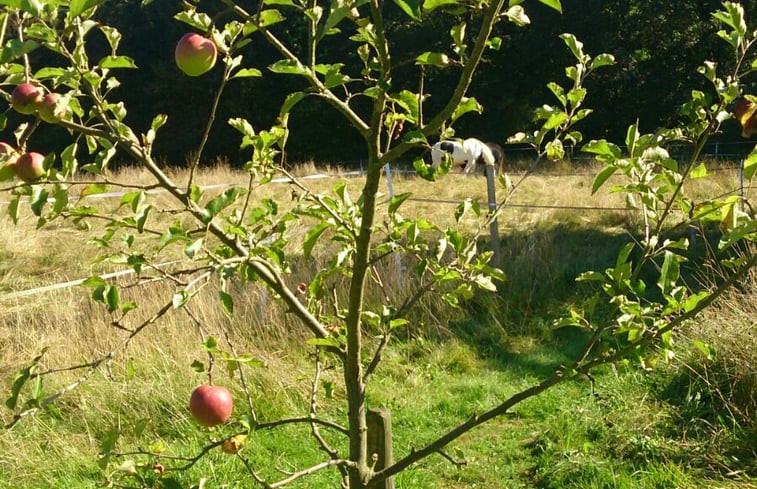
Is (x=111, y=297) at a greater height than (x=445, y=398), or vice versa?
(x=111, y=297)

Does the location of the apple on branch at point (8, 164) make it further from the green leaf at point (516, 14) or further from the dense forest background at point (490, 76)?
the dense forest background at point (490, 76)

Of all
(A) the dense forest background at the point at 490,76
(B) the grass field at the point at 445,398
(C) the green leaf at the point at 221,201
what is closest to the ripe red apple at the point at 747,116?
(C) the green leaf at the point at 221,201

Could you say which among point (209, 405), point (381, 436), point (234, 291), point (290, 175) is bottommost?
point (234, 291)

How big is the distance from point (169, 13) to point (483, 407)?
20.1 metres

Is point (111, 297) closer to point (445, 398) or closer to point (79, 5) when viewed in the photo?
point (79, 5)

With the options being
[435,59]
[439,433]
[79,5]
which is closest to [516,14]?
[435,59]

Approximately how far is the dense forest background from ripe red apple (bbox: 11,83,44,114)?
14.5m

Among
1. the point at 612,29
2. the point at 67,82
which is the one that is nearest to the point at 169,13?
the point at 612,29

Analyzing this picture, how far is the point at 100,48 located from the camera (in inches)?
776

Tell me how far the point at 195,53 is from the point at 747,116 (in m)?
0.80

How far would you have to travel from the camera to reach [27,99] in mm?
972

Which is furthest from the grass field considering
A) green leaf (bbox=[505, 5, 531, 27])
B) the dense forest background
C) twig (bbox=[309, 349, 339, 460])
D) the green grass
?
the dense forest background

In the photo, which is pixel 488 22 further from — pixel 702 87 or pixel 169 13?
pixel 169 13

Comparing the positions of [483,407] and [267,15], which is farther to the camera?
[483,407]
